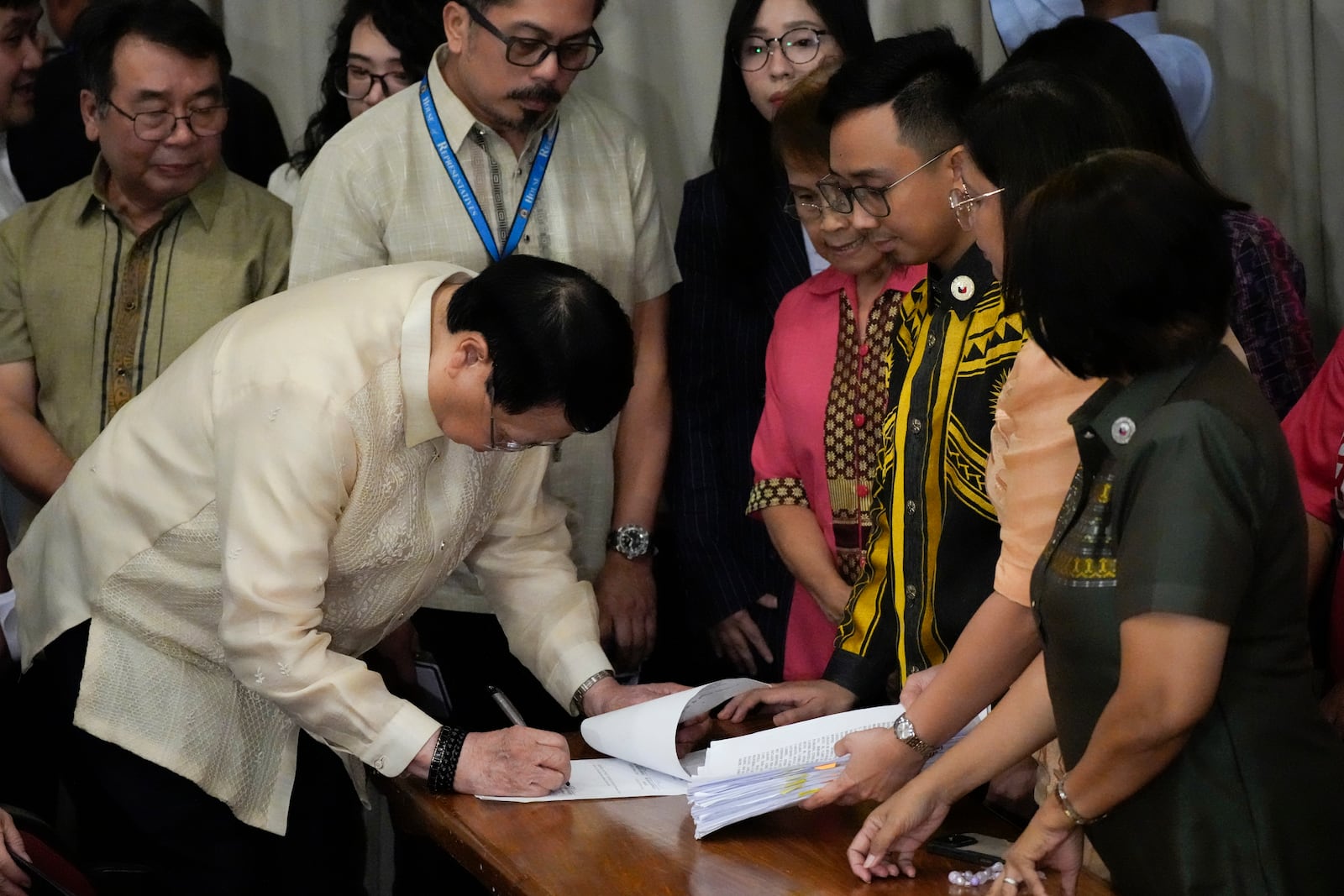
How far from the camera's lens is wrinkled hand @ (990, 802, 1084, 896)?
4.55 ft

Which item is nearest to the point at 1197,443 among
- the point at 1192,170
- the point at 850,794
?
the point at 1192,170

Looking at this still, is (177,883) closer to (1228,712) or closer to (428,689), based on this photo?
(428,689)

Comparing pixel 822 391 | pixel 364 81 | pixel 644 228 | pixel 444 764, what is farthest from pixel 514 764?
pixel 364 81

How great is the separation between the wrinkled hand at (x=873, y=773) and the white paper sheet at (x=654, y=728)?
134mm

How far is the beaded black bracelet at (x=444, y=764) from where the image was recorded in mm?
1826

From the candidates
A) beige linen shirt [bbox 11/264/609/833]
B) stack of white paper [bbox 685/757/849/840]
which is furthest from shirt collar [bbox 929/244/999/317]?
beige linen shirt [bbox 11/264/609/833]

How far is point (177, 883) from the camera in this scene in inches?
80.8

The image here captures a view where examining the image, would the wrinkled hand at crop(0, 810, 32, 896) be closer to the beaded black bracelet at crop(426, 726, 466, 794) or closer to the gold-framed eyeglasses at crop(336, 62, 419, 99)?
the beaded black bracelet at crop(426, 726, 466, 794)

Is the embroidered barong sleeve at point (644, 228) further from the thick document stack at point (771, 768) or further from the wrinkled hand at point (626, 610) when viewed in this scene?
the thick document stack at point (771, 768)

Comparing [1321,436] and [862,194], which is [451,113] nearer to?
[862,194]

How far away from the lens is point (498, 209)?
2486 mm

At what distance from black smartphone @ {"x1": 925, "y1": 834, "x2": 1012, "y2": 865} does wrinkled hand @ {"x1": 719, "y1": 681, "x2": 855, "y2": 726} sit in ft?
1.20

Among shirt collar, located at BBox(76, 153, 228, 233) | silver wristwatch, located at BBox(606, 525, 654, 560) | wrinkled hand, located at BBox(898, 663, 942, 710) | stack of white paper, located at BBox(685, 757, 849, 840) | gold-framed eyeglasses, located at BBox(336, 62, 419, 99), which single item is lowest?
silver wristwatch, located at BBox(606, 525, 654, 560)

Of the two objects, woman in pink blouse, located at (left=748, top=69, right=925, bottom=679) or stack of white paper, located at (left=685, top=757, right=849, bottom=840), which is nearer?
stack of white paper, located at (left=685, top=757, right=849, bottom=840)
